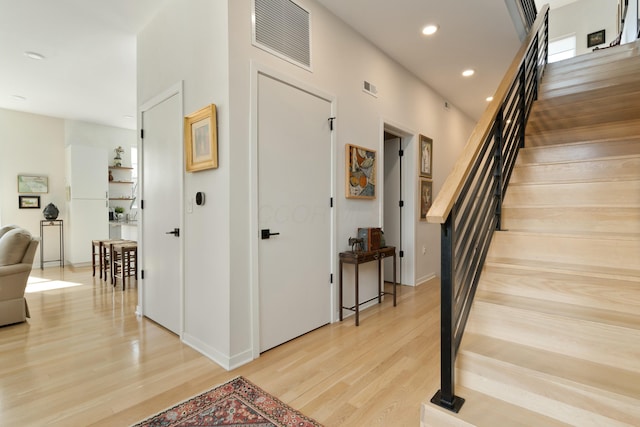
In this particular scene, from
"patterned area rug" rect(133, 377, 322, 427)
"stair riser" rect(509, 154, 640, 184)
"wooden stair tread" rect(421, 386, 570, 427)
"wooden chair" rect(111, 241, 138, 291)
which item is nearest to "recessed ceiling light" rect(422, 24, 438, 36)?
"stair riser" rect(509, 154, 640, 184)

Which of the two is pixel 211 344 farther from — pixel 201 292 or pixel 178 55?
pixel 178 55

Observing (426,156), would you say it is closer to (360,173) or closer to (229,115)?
(360,173)

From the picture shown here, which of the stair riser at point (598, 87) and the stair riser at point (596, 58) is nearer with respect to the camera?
the stair riser at point (598, 87)

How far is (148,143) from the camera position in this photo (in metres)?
3.21

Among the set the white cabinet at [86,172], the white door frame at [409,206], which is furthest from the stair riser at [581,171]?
the white cabinet at [86,172]

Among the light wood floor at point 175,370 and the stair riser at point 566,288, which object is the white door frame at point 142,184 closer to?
the light wood floor at point 175,370

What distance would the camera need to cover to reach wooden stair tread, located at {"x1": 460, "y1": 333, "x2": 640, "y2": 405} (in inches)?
48.5

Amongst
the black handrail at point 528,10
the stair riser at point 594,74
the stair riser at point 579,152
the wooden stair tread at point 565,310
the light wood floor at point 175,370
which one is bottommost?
the light wood floor at point 175,370

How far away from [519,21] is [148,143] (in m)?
4.30

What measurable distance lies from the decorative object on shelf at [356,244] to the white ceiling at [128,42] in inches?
89.4

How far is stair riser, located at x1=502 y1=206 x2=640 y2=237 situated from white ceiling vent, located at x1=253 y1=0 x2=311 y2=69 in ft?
7.02

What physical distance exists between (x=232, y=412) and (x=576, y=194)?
8.73ft

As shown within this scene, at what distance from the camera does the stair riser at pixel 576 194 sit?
1.97 m

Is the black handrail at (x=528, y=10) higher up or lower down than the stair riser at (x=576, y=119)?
higher up
